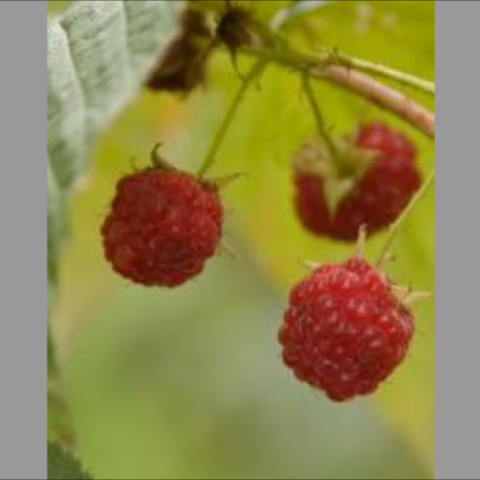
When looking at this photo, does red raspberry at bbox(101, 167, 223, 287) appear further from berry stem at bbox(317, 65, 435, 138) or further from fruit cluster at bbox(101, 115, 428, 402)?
berry stem at bbox(317, 65, 435, 138)

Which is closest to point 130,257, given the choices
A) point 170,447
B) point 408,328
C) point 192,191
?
point 192,191

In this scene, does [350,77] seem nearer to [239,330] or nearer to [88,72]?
[88,72]

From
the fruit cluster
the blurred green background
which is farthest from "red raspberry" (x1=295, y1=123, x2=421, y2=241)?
the fruit cluster

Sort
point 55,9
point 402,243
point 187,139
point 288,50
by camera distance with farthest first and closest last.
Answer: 1. point 187,139
2. point 402,243
3. point 55,9
4. point 288,50

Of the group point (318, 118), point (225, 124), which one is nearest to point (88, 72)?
point (225, 124)

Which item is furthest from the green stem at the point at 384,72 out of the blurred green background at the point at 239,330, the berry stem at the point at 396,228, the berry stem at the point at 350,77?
the blurred green background at the point at 239,330

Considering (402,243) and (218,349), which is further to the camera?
(218,349)

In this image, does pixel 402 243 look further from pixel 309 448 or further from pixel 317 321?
pixel 309 448
